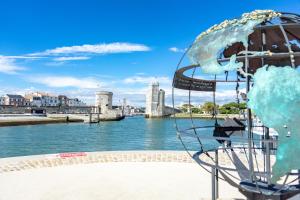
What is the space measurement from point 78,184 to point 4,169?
12.2ft

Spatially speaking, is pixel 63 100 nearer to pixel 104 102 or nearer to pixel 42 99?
pixel 42 99

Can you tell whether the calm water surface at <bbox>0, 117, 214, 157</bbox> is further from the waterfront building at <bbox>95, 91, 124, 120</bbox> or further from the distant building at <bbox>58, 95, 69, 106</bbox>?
the distant building at <bbox>58, 95, 69, 106</bbox>

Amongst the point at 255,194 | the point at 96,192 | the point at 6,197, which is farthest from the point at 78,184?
the point at 255,194

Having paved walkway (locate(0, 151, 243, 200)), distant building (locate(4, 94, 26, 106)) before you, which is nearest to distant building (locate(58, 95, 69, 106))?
distant building (locate(4, 94, 26, 106))

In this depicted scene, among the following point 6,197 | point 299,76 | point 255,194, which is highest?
point 299,76

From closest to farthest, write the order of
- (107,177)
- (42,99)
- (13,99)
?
Result: (107,177) < (13,99) < (42,99)

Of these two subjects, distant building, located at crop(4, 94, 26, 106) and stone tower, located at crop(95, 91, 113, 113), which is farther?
distant building, located at crop(4, 94, 26, 106)

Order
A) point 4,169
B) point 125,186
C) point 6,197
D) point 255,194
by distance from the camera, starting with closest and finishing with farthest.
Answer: point 255,194, point 6,197, point 125,186, point 4,169

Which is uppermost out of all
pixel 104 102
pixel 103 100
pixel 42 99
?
pixel 42 99

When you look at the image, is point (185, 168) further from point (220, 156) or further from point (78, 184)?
point (78, 184)

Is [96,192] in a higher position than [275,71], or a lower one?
lower

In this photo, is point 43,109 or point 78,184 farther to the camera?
point 43,109

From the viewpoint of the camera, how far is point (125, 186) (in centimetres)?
1062

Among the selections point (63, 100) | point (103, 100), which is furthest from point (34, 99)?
point (103, 100)
